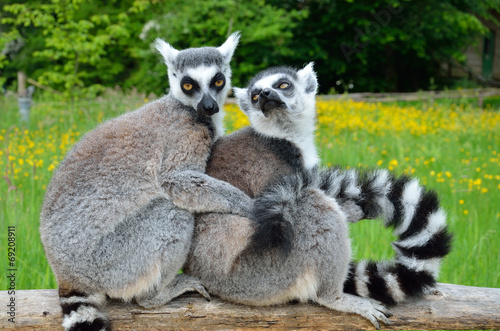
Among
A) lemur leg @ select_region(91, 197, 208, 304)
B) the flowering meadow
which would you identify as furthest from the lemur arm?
the flowering meadow

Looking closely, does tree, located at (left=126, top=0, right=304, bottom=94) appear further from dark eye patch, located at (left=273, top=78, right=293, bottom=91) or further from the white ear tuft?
dark eye patch, located at (left=273, top=78, right=293, bottom=91)

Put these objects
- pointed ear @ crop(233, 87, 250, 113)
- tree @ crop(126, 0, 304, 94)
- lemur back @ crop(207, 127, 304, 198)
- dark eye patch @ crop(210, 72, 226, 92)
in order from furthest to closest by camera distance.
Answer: tree @ crop(126, 0, 304, 94) → pointed ear @ crop(233, 87, 250, 113) → dark eye patch @ crop(210, 72, 226, 92) → lemur back @ crop(207, 127, 304, 198)

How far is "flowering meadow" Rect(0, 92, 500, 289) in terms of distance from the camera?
4.37 meters

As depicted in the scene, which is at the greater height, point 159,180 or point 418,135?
point 418,135

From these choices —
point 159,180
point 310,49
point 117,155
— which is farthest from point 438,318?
point 310,49

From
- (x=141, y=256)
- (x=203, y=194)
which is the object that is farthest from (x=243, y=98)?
(x=141, y=256)

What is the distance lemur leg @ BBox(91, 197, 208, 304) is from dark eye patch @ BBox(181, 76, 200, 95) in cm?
97

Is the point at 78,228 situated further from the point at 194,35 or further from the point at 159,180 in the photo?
the point at 194,35

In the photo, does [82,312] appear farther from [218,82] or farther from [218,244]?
[218,82]

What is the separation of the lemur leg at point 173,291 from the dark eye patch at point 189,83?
1.30 m

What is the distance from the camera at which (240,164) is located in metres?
3.18

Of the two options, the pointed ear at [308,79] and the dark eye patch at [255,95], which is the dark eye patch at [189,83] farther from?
the pointed ear at [308,79]

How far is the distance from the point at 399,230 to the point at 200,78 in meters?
1.72

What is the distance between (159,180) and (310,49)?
19.6 meters
